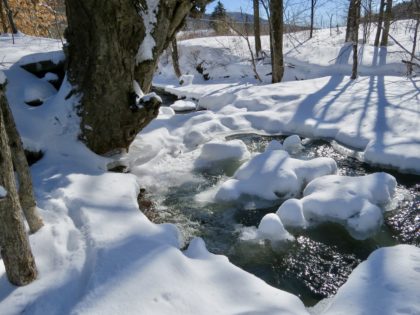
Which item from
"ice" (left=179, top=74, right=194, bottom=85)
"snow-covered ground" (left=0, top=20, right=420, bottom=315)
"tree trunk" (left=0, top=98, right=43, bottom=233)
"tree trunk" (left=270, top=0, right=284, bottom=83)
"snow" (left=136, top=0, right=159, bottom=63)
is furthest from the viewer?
"ice" (left=179, top=74, right=194, bottom=85)

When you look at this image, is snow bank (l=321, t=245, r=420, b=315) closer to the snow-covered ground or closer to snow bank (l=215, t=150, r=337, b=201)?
the snow-covered ground

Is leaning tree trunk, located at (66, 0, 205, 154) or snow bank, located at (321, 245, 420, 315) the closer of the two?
snow bank, located at (321, 245, 420, 315)

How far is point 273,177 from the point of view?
14.8 feet

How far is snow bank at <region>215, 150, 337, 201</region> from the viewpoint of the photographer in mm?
4387

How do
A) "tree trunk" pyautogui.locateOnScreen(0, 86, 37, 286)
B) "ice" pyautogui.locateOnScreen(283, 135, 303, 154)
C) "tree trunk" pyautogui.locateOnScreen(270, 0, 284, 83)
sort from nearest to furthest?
"tree trunk" pyautogui.locateOnScreen(0, 86, 37, 286) → "ice" pyautogui.locateOnScreen(283, 135, 303, 154) → "tree trunk" pyautogui.locateOnScreen(270, 0, 284, 83)

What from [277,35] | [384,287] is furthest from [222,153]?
[277,35]

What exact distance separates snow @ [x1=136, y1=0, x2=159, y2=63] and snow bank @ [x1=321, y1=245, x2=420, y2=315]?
382 centimetres

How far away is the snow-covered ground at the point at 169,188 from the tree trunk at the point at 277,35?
103cm

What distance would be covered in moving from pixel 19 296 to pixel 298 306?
1.77m

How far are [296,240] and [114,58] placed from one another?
3.21 metres

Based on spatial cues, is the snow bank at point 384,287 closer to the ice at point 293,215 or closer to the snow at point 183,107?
the ice at point 293,215

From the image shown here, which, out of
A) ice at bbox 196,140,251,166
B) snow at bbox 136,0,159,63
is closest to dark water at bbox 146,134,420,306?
ice at bbox 196,140,251,166

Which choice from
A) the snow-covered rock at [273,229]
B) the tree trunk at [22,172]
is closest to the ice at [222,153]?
the snow-covered rock at [273,229]

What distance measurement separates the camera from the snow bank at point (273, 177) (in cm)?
439
